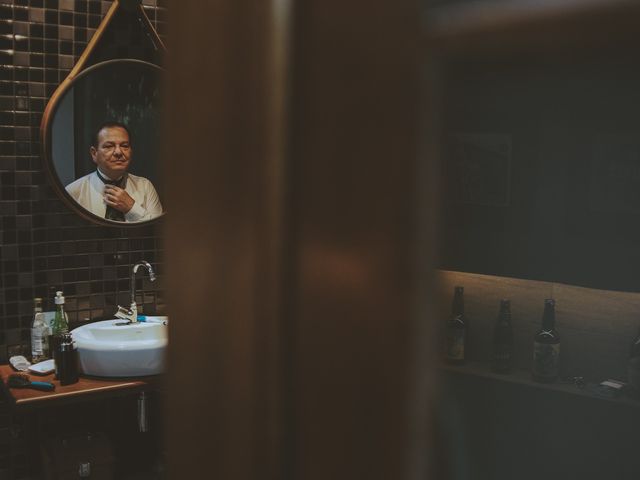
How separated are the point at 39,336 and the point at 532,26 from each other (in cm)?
242

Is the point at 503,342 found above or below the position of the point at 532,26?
below

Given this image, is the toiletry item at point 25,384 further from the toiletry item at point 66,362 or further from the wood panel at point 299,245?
the wood panel at point 299,245

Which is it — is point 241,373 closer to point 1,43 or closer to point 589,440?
point 589,440

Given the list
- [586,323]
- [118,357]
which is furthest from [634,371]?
[118,357]

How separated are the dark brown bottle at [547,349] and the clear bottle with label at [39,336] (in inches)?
68.5

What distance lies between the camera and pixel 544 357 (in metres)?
0.98

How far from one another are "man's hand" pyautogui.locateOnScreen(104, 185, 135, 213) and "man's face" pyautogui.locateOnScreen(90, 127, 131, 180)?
5cm

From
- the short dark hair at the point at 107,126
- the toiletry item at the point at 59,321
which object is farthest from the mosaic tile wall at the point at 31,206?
the short dark hair at the point at 107,126

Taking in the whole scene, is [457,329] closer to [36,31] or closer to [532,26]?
[532,26]

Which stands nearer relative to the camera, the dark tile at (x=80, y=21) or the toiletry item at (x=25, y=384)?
the toiletry item at (x=25, y=384)

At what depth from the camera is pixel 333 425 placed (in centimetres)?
31

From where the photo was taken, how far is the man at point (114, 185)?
2555 mm

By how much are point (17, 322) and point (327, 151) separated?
2.41 meters

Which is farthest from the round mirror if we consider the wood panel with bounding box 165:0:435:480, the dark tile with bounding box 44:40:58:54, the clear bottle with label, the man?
the wood panel with bounding box 165:0:435:480
